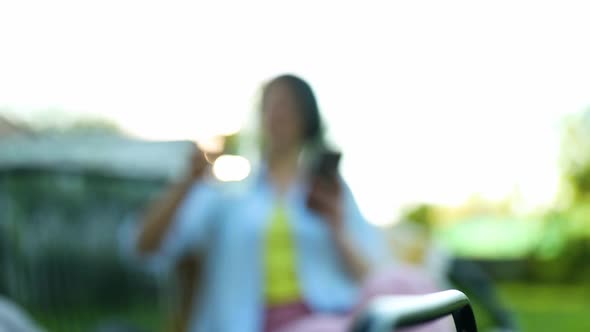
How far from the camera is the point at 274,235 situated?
2.01 meters

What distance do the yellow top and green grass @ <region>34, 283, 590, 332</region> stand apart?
113 cm

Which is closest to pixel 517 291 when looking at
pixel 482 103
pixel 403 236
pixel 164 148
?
pixel 482 103

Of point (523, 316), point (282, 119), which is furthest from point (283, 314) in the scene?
point (523, 316)

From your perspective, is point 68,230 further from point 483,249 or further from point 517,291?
point 483,249

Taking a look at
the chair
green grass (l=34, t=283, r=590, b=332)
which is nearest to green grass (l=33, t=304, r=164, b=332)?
green grass (l=34, t=283, r=590, b=332)

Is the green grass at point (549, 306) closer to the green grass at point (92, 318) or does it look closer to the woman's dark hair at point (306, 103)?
the green grass at point (92, 318)

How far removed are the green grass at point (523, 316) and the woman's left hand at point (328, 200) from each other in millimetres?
1077

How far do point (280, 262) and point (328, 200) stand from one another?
179mm

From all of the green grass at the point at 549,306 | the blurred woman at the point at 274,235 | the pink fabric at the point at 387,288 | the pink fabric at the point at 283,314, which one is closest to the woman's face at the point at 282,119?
the blurred woman at the point at 274,235

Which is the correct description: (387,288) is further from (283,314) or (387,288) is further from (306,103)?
(306,103)

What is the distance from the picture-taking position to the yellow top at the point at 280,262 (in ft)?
6.40

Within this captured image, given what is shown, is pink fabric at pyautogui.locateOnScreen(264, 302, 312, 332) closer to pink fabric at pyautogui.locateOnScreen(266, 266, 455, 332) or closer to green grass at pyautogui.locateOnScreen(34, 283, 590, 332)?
pink fabric at pyautogui.locateOnScreen(266, 266, 455, 332)

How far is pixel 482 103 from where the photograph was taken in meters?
11.4

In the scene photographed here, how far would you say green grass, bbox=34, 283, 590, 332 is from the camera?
517 centimetres
